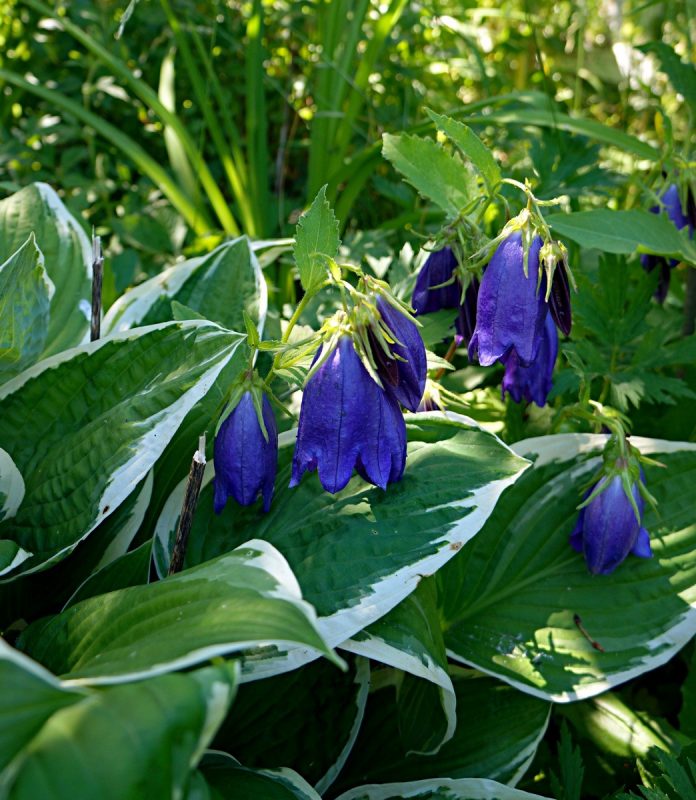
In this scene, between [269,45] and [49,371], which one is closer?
[49,371]

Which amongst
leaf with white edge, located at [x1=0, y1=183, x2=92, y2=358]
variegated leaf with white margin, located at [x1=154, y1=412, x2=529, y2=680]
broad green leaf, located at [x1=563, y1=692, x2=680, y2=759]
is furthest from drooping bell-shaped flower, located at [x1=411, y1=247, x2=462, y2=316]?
broad green leaf, located at [x1=563, y1=692, x2=680, y2=759]

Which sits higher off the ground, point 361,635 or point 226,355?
point 226,355

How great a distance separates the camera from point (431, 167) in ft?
3.72

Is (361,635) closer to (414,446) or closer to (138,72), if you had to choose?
(414,446)

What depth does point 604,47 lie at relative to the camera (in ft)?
10.3

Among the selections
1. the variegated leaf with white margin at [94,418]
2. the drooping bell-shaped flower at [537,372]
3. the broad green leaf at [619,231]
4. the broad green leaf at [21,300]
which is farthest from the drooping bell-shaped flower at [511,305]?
the broad green leaf at [21,300]

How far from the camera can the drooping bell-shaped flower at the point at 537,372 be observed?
109cm

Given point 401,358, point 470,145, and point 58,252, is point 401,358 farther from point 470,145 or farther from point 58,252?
point 58,252

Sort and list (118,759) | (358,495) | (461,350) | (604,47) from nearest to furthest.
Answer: (118,759), (358,495), (461,350), (604,47)

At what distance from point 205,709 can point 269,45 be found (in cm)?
237

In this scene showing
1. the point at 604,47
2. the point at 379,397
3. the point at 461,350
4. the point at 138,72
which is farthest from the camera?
the point at 604,47

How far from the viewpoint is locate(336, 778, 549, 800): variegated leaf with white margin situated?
102 cm

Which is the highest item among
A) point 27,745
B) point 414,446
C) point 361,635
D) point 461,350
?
point 27,745

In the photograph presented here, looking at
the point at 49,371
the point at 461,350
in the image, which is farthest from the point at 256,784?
the point at 461,350
